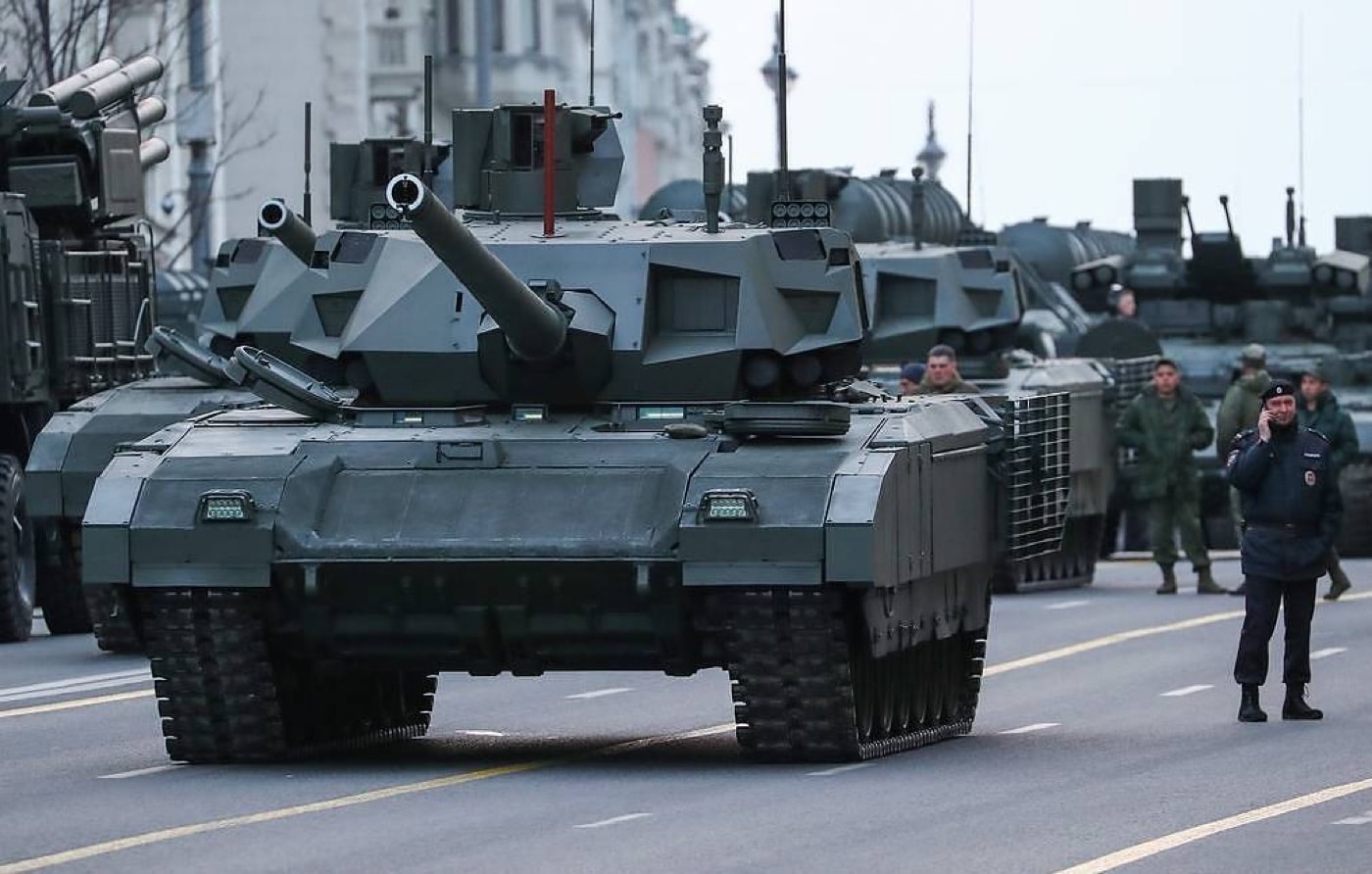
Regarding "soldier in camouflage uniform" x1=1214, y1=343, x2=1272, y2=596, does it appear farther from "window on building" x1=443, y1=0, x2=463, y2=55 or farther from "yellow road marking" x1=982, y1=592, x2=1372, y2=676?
"window on building" x1=443, y1=0, x2=463, y2=55

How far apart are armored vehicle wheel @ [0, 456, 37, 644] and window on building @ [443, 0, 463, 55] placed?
5839 cm

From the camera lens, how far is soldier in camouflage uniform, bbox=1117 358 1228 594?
27.7 meters

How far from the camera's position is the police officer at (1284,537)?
1745cm

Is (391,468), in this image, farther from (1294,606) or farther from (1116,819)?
(1294,606)

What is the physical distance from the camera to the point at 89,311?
80.9ft

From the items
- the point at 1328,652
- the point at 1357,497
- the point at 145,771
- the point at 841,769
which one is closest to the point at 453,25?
the point at 1357,497

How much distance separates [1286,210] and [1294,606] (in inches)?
894

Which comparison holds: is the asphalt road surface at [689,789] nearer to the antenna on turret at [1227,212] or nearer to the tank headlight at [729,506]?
the tank headlight at [729,506]

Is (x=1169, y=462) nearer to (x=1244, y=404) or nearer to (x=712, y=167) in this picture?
(x=1244, y=404)

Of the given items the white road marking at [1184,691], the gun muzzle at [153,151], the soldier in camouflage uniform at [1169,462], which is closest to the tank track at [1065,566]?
the soldier in camouflage uniform at [1169,462]

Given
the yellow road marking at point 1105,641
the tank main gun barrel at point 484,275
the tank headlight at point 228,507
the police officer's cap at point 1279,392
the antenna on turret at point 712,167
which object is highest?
the antenna on turret at point 712,167

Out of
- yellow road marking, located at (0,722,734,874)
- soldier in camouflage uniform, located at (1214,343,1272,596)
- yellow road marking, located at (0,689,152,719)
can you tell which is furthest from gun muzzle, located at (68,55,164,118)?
yellow road marking, located at (0,722,734,874)

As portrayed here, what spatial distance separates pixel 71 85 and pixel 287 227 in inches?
351

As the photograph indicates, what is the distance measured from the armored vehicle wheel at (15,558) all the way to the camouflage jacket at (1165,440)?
8428 millimetres
